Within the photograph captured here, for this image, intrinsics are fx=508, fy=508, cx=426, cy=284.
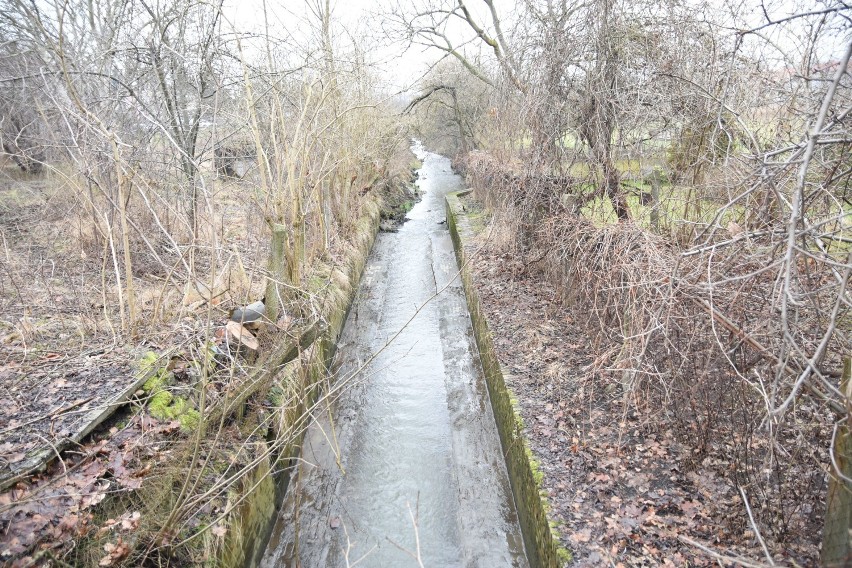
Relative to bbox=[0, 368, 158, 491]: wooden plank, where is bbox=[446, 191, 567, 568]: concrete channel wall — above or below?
below

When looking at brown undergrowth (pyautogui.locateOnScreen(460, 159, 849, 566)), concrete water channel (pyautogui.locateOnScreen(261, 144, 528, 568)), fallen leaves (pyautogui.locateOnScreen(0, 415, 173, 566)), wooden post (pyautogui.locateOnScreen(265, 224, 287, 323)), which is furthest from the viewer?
wooden post (pyautogui.locateOnScreen(265, 224, 287, 323))

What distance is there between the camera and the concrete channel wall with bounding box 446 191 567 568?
390cm

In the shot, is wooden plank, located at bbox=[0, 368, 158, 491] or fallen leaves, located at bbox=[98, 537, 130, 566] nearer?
fallen leaves, located at bbox=[98, 537, 130, 566]

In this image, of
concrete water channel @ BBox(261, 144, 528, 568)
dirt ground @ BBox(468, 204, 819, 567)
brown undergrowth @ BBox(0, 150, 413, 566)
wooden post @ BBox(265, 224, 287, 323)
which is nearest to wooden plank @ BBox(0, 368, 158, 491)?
brown undergrowth @ BBox(0, 150, 413, 566)

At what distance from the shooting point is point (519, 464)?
16.1 feet

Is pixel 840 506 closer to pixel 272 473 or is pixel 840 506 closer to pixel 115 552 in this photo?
pixel 115 552

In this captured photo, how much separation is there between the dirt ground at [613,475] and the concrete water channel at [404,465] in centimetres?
86

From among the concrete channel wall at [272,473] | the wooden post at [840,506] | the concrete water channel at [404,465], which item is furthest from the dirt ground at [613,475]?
the concrete channel wall at [272,473]

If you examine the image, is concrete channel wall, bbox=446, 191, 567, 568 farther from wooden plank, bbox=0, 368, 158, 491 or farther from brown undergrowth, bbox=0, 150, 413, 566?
wooden plank, bbox=0, 368, 158, 491

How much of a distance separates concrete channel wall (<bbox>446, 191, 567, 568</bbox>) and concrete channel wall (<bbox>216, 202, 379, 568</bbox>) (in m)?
1.99

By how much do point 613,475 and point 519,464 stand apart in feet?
3.29

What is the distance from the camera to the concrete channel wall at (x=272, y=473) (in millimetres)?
3855

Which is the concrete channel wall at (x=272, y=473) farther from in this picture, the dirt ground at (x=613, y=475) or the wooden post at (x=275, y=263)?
the dirt ground at (x=613, y=475)

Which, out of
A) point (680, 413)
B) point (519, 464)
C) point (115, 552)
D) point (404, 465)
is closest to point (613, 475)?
point (680, 413)
